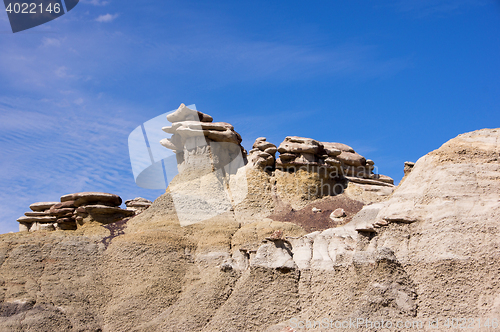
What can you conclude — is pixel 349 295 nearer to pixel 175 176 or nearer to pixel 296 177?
pixel 296 177

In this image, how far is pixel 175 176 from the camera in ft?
107

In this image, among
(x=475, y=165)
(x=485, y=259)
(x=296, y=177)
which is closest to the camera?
(x=485, y=259)

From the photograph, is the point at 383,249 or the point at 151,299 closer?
the point at 383,249

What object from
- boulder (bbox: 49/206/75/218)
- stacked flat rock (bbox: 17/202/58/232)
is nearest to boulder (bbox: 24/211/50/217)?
stacked flat rock (bbox: 17/202/58/232)

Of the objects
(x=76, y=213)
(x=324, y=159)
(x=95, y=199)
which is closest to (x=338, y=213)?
(x=324, y=159)

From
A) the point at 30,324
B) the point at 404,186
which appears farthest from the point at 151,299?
the point at 404,186

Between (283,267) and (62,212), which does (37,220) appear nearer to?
(62,212)

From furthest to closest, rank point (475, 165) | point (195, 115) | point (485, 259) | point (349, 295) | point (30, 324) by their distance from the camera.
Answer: point (195, 115) < point (30, 324) < point (475, 165) < point (349, 295) < point (485, 259)

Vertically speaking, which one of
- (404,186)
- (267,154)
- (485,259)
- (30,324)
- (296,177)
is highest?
(267,154)

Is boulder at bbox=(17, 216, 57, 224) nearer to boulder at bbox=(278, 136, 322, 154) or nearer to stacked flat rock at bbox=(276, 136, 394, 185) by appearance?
stacked flat rock at bbox=(276, 136, 394, 185)

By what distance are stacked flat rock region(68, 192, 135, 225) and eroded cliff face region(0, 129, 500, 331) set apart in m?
2.69

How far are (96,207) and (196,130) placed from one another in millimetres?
8537

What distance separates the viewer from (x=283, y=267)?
19391mm

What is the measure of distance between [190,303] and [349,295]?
281 inches
